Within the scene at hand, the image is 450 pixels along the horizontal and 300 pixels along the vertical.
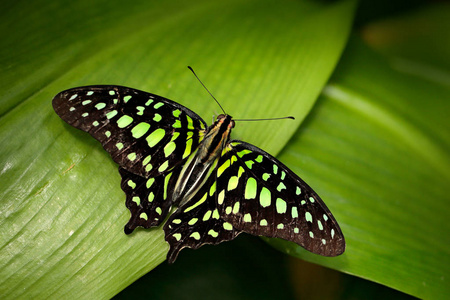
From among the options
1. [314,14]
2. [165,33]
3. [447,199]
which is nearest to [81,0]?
[165,33]

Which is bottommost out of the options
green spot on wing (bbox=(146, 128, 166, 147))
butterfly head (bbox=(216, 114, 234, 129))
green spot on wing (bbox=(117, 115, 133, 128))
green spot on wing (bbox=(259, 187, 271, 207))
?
green spot on wing (bbox=(259, 187, 271, 207))

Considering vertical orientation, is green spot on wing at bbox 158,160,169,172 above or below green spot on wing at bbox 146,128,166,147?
below

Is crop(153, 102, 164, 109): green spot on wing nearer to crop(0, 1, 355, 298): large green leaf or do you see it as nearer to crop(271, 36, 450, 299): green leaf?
crop(0, 1, 355, 298): large green leaf

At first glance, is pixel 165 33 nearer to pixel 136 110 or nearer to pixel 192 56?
pixel 192 56

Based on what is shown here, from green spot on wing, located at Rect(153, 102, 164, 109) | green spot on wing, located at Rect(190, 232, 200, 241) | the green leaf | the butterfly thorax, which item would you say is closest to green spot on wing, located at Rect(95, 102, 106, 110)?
green spot on wing, located at Rect(153, 102, 164, 109)

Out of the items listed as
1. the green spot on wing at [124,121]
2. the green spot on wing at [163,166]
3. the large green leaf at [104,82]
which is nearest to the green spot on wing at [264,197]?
the large green leaf at [104,82]

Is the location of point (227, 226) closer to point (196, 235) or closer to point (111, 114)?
point (196, 235)
